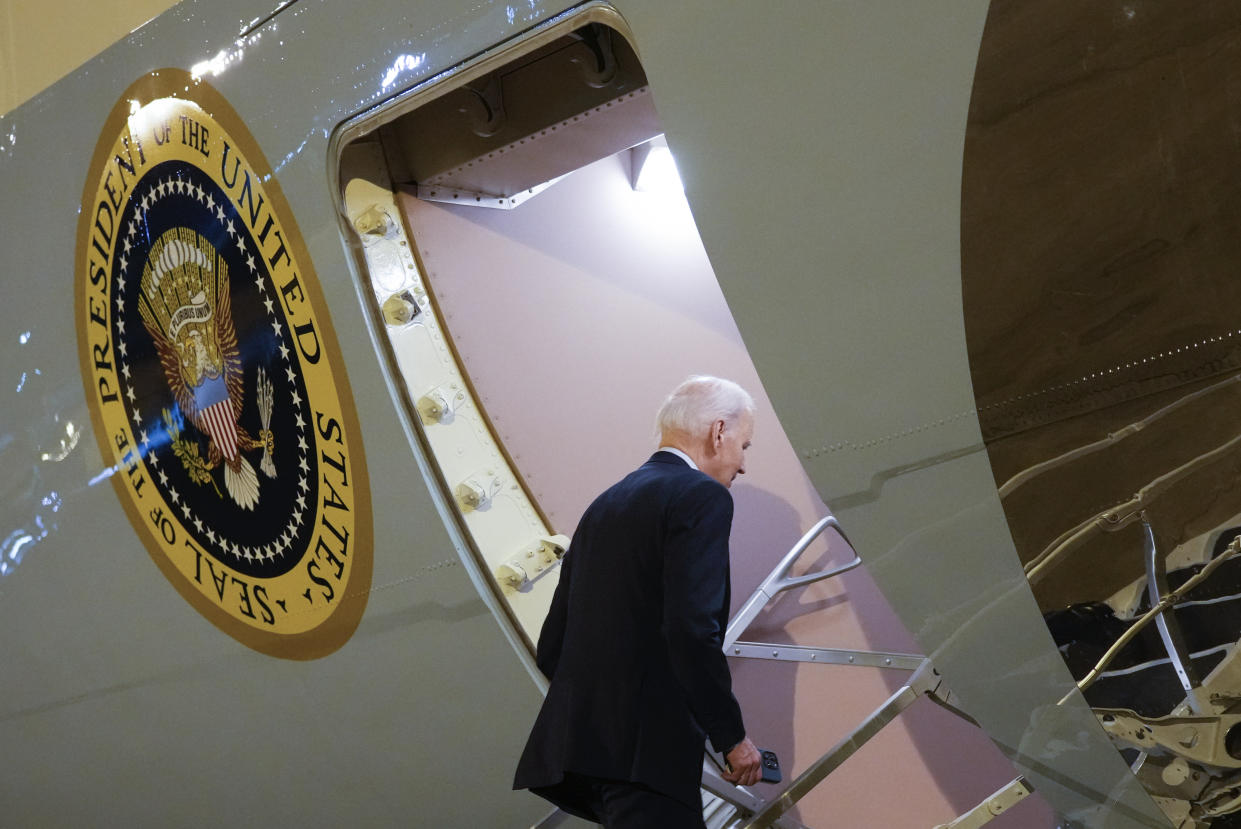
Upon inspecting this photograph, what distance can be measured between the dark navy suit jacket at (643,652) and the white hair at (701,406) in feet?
0.72

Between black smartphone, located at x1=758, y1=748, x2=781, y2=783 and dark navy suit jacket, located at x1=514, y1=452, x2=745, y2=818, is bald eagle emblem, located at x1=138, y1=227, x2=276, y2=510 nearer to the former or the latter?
dark navy suit jacket, located at x1=514, y1=452, x2=745, y2=818

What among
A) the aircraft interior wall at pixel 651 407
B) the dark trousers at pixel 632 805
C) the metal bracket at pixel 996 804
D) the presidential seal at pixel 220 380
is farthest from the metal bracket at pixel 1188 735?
the presidential seal at pixel 220 380

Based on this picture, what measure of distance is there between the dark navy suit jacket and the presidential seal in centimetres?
52

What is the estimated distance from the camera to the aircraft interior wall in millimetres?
3260

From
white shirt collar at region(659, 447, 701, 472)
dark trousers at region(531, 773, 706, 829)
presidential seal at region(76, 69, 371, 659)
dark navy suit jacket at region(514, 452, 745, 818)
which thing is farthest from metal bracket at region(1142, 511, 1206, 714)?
presidential seal at region(76, 69, 371, 659)

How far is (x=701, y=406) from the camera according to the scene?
2895mm

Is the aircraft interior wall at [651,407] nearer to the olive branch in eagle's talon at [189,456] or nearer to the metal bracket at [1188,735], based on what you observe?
the olive branch in eagle's talon at [189,456]

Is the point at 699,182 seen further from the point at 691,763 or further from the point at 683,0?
the point at 691,763

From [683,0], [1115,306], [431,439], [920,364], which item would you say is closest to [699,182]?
[683,0]

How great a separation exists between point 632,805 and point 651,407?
1483 millimetres

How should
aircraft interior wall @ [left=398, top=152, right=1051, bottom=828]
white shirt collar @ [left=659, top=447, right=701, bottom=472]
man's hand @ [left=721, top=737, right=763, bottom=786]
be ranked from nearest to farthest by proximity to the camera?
man's hand @ [left=721, top=737, right=763, bottom=786] → white shirt collar @ [left=659, top=447, right=701, bottom=472] → aircraft interior wall @ [left=398, top=152, right=1051, bottom=828]

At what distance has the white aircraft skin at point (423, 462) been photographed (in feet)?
6.43

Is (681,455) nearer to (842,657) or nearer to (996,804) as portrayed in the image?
(842,657)

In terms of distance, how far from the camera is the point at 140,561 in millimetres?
3354
